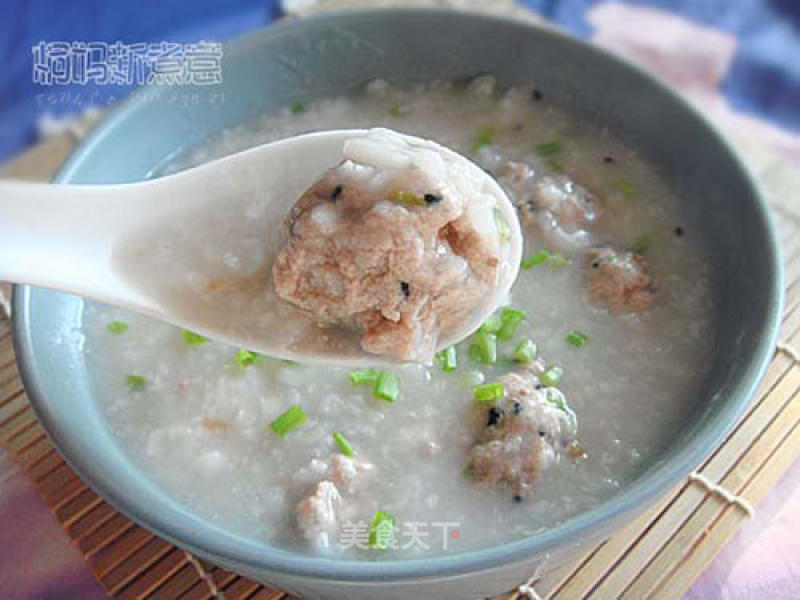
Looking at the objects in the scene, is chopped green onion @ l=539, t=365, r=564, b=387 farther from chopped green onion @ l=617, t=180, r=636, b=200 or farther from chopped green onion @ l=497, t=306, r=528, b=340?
chopped green onion @ l=617, t=180, r=636, b=200

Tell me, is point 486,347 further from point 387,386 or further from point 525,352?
point 387,386

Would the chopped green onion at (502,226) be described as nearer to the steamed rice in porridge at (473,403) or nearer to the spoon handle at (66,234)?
the steamed rice in porridge at (473,403)

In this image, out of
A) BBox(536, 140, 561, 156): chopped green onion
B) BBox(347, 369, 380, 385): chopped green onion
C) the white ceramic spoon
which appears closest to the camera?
the white ceramic spoon

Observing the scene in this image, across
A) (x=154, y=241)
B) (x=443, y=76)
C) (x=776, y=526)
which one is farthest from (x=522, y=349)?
(x=443, y=76)
